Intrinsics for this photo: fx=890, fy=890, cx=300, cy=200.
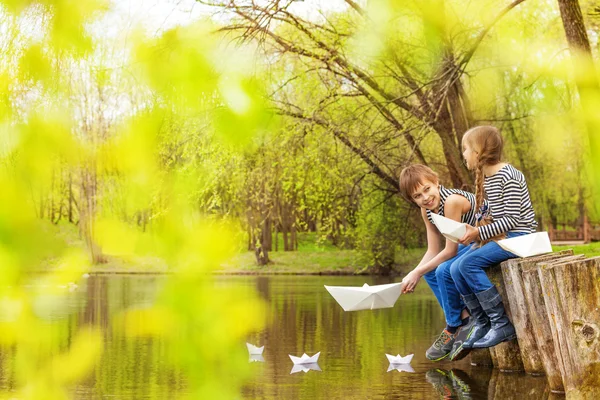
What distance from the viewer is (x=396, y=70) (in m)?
15.0

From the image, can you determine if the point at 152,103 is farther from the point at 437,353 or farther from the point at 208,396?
the point at 437,353

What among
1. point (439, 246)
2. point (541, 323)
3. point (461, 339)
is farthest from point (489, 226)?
point (461, 339)

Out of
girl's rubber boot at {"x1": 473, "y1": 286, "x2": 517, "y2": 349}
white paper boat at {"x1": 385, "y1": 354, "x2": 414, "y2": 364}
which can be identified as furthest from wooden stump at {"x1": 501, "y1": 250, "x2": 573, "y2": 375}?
white paper boat at {"x1": 385, "y1": 354, "x2": 414, "y2": 364}

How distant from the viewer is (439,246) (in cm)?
551

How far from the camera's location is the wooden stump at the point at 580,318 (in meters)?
4.26

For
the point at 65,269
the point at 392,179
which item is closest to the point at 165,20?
the point at 65,269

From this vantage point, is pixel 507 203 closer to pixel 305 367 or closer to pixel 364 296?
pixel 364 296

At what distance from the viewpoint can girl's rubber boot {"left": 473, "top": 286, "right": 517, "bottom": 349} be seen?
523 cm

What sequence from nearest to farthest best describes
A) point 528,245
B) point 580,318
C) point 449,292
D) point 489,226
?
point 580,318 < point 528,245 < point 489,226 < point 449,292

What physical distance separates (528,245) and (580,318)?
2.24 ft

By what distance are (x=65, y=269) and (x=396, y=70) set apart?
14106 millimetres

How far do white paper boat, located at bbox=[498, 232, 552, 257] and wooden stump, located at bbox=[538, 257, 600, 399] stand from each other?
20.5 inches

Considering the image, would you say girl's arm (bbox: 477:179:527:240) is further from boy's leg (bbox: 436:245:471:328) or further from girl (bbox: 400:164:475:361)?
boy's leg (bbox: 436:245:471:328)

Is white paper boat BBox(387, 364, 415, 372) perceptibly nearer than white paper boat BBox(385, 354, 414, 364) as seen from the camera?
Yes
